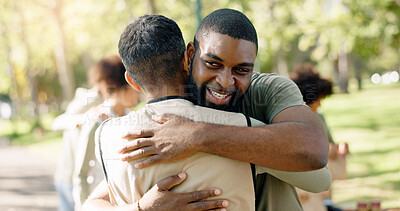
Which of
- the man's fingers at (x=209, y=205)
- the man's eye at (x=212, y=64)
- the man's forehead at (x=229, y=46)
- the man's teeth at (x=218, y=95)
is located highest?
the man's forehead at (x=229, y=46)

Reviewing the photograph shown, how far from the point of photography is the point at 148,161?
1.79m

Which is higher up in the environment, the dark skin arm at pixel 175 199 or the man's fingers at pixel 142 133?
the man's fingers at pixel 142 133

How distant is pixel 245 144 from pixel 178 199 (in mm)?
371

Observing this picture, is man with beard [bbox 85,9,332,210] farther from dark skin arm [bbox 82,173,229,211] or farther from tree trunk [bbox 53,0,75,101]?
tree trunk [bbox 53,0,75,101]

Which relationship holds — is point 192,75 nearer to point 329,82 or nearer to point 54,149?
point 329,82

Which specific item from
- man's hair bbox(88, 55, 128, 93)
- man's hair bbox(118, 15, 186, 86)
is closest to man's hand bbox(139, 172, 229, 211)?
man's hair bbox(118, 15, 186, 86)

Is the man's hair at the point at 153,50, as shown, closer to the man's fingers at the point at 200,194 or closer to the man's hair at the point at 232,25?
the man's hair at the point at 232,25

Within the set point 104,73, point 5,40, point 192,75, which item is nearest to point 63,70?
point 5,40

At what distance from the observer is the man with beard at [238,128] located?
1758 mm

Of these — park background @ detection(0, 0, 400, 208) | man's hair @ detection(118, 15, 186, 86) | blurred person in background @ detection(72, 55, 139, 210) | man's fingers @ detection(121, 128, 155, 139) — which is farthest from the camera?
park background @ detection(0, 0, 400, 208)

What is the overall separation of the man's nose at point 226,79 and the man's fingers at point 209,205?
1.93 ft

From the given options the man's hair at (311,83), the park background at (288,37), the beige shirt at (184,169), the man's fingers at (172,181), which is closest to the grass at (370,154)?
the park background at (288,37)

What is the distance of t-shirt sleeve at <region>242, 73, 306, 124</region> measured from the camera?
197cm

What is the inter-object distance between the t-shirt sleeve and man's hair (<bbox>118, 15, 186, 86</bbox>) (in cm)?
43
